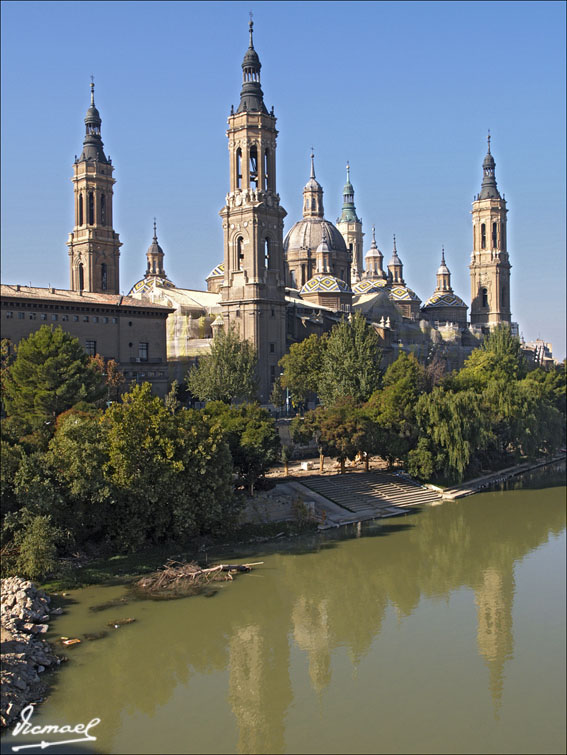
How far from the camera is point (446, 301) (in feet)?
294

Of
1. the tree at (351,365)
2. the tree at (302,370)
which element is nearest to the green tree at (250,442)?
the tree at (351,365)

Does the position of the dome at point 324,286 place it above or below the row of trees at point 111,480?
above

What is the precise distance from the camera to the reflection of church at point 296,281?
5869 cm

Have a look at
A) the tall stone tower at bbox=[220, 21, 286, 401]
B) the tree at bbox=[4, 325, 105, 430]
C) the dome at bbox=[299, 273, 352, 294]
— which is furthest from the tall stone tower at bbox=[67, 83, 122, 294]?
the tree at bbox=[4, 325, 105, 430]

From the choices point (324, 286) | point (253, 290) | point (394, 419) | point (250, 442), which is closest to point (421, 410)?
point (394, 419)

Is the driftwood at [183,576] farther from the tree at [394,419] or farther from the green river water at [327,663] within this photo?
the tree at [394,419]

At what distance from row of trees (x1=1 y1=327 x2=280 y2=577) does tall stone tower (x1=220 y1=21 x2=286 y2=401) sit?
81.3 ft

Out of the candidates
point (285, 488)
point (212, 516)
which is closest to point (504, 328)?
point (285, 488)

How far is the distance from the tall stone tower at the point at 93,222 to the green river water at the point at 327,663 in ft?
136

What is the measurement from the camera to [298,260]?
273 ft

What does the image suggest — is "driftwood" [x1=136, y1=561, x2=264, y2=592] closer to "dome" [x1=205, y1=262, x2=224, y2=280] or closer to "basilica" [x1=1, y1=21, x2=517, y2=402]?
"basilica" [x1=1, y1=21, x2=517, y2=402]

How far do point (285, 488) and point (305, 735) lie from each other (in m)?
21.0

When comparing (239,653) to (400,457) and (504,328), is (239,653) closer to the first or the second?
(400,457)

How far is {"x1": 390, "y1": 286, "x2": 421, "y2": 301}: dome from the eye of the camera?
3413 inches
